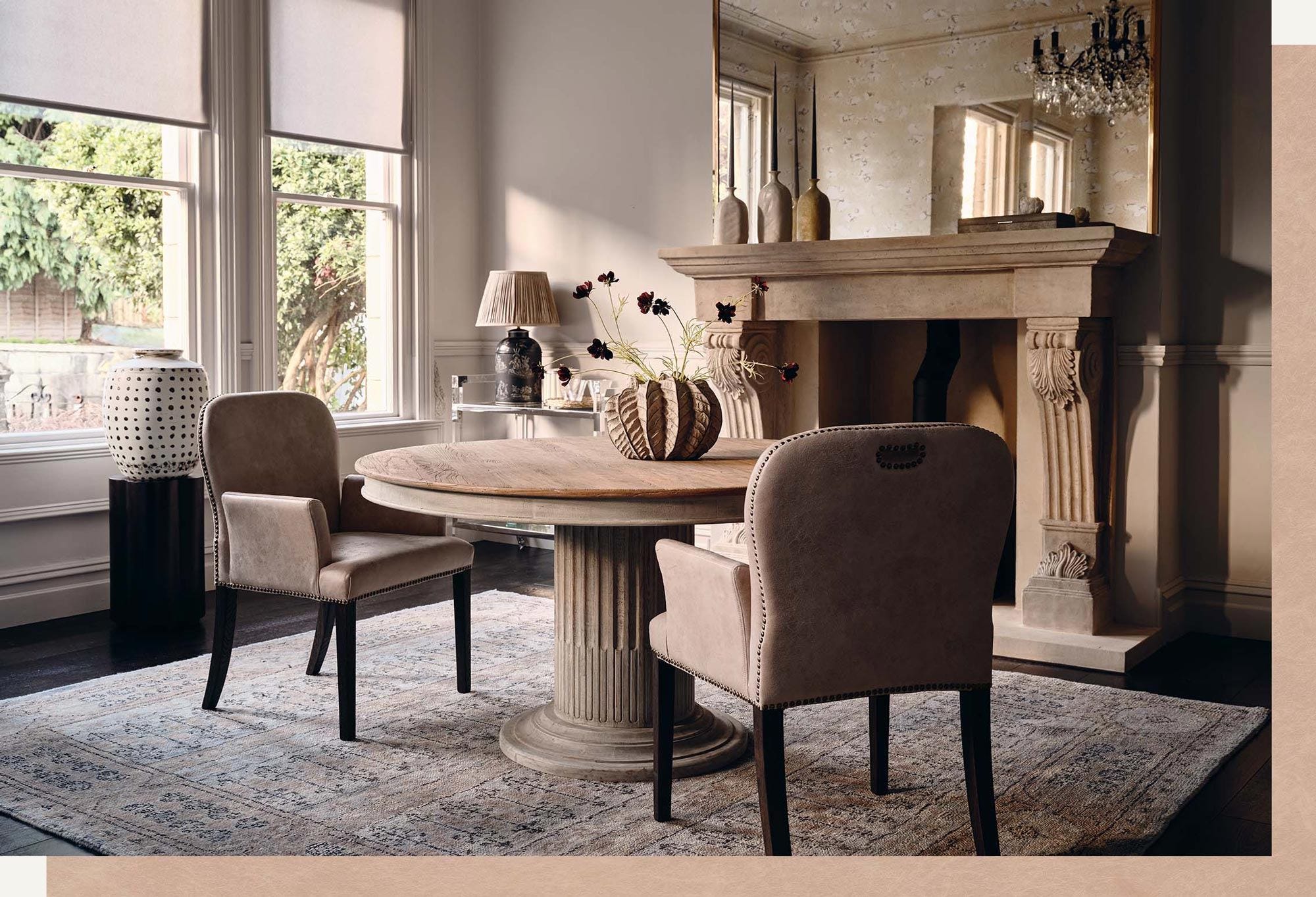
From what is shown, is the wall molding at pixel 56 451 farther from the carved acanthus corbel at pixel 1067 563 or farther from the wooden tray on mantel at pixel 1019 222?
the carved acanthus corbel at pixel 1067 563

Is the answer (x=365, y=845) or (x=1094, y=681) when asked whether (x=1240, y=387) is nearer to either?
(x=1094, y=681)

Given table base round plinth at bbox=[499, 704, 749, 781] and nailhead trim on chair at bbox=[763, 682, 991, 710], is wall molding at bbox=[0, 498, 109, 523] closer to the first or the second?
table base round plinth at bbox=[499, 704, 749, 781]

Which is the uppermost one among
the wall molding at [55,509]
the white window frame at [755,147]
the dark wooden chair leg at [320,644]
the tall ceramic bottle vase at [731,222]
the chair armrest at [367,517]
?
the white window frame at [755,147]

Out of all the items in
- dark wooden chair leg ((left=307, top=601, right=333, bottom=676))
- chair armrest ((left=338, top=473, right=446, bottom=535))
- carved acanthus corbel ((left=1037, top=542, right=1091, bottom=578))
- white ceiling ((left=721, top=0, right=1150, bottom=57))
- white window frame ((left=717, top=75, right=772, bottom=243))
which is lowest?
dark wooden chair leg ((left=307, top=601, right=333, bottom=676))

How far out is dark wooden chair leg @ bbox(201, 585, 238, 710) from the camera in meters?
3.36

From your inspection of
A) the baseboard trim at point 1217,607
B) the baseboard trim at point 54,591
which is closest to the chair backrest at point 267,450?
the baseboard trim at point 54,591

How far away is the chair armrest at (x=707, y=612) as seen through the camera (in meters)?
2.28

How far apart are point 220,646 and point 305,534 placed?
509mm

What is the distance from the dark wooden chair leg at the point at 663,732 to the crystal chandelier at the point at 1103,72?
2.72 metres

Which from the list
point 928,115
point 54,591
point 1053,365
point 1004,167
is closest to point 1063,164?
point 1004,167

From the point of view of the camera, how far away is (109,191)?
4.78 m

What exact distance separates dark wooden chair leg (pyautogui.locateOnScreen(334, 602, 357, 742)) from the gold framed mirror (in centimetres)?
253

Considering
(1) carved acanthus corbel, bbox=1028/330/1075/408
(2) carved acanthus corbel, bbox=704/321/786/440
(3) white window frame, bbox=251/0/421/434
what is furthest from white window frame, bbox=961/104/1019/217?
(3) white window frame, bbox=251/0/421/434

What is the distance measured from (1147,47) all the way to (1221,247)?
75 centimetres
